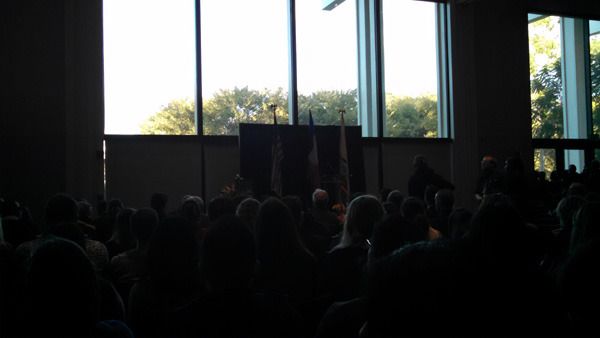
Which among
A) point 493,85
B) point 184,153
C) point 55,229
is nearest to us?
point 55,229

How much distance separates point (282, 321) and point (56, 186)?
8903mm

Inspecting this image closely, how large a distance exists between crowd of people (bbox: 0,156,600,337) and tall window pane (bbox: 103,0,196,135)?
20.2ft

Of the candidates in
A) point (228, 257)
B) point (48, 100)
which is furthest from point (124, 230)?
point (48, 100)

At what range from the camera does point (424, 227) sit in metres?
3.96

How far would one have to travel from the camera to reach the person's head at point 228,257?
1845 millimetres

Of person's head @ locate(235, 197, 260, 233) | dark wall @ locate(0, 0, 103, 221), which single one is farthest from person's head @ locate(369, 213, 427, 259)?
dark wall @ locate(0, 0, 103, 221)

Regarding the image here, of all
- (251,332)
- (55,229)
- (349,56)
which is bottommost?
(251,332)

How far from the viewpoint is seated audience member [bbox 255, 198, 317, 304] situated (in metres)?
2.99

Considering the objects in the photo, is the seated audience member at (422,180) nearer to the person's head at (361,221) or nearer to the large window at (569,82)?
the person's head at (361,221)

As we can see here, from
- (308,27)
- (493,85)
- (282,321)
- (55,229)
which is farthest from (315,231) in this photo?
(493,85)

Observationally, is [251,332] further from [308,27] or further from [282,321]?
[308,27]

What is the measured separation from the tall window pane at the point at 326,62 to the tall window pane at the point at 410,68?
0.76 meters

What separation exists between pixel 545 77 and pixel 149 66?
9338mm

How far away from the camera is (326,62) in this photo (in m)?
12.0
